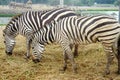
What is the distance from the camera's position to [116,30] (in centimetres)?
565

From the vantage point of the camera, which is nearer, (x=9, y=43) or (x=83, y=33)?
(x=83, y=33)

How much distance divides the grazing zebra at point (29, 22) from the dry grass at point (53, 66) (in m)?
0.49

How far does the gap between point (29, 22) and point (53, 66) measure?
158 centimetres

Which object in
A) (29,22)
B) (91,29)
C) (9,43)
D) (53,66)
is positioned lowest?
(53,66)

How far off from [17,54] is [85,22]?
3038mm

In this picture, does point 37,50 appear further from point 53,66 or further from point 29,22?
point 29,22

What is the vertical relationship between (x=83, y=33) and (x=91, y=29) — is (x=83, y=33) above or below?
below

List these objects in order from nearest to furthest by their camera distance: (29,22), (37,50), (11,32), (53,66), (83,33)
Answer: (83,33) < (53,66) < (37,50) < (29,22) < (11,32)

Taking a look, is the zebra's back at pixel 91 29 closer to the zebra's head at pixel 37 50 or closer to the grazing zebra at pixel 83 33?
the grazing zebra at pixel 83 33

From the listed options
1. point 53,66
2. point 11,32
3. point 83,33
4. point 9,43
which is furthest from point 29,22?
point 83,33

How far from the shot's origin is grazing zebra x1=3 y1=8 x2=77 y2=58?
292 inches

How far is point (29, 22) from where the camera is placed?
7.73 m

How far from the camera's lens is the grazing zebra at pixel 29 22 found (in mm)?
7405

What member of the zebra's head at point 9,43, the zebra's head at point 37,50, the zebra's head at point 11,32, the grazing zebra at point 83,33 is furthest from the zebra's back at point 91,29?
the zebra's head at point 9,43
